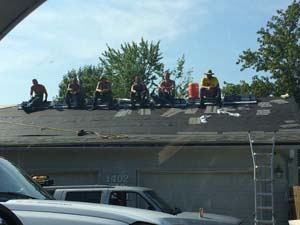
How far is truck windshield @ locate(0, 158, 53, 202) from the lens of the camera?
541 centimetres

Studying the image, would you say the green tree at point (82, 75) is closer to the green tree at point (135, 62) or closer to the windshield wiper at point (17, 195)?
the green tree at point (135, 62)

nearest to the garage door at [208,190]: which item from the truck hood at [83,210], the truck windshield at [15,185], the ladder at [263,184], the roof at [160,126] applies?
the ladder at [263,184]

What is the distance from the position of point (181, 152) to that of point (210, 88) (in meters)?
3.78

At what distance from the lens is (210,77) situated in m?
20.5

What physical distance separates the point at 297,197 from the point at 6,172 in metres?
10.5

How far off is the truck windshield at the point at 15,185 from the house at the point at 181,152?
10589 millimetres

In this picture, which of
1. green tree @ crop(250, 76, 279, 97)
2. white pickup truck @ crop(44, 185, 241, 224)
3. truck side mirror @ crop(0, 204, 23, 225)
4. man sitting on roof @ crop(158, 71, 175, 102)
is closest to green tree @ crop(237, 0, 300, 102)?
green tree @ crop(250, 76, 279, 97)

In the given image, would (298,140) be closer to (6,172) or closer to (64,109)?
(64,109)

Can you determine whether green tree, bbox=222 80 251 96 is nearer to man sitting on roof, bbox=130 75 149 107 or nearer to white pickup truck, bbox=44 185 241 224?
man sitting on roof, bbox=130 75 149 107

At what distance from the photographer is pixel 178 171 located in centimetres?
1702

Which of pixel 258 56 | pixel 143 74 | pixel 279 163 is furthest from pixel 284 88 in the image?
pixel 279 163

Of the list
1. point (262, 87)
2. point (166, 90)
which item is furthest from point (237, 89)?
point (166, 90)

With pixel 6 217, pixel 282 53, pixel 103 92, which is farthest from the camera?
pixel 282 53

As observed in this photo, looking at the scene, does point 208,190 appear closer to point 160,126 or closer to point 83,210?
point 160,126
